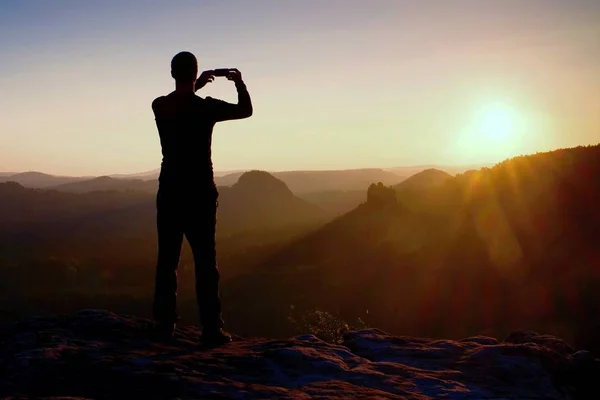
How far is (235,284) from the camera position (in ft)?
138

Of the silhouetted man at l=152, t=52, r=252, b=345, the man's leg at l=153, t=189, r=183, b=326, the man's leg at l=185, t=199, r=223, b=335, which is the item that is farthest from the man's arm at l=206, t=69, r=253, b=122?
the man's leg at l=153, t=189, r=183, b=326

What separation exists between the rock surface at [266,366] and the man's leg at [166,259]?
32 cm

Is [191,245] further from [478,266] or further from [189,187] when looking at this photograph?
[478,266]

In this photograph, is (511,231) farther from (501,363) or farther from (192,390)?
(192,390)

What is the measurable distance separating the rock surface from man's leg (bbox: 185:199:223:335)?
398 millimetres

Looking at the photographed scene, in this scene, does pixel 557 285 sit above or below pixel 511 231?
below

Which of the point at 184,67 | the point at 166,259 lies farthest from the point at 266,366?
the point at 184,67

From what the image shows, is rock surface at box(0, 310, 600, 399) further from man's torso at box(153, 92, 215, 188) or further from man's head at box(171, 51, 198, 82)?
man's head at box(171, 51, 198, 82)

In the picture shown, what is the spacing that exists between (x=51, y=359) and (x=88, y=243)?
4061 inches

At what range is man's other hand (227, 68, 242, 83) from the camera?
6.05 meters

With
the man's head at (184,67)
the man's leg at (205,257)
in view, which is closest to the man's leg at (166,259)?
the man's leg at (205,257)

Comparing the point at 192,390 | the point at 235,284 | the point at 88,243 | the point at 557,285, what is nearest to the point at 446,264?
the point at 557,285

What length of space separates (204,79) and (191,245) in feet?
6.65

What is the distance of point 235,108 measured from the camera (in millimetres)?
5906
